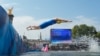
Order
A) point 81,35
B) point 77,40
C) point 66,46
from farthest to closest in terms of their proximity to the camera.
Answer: point 81,35, point 77,40, point 66,46

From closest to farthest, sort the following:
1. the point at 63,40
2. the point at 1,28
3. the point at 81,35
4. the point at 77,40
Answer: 1. the point at 1,28
2. the point at 63,40
3. the point at 77,40
4. the point at 81,35

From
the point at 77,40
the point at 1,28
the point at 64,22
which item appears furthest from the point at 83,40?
the point at 1,28

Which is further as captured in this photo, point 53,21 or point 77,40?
point 77,40

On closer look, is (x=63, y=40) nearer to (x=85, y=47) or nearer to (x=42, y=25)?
(x=42, y=25)

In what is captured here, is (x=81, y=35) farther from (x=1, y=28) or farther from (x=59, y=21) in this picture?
(x=1, y=28)

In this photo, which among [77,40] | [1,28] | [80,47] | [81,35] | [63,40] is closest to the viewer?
[1,28]

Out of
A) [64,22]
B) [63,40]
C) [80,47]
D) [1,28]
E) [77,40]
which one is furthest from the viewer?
[77,40]

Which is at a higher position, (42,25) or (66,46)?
(42,25)

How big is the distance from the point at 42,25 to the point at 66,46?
80.6ft

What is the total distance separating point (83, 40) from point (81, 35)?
9620 mm

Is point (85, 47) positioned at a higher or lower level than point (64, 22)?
lower

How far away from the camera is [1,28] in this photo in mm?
24141

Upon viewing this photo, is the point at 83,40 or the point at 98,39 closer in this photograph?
the point at 83,40

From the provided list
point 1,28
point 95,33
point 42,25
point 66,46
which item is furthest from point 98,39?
point 1,28
